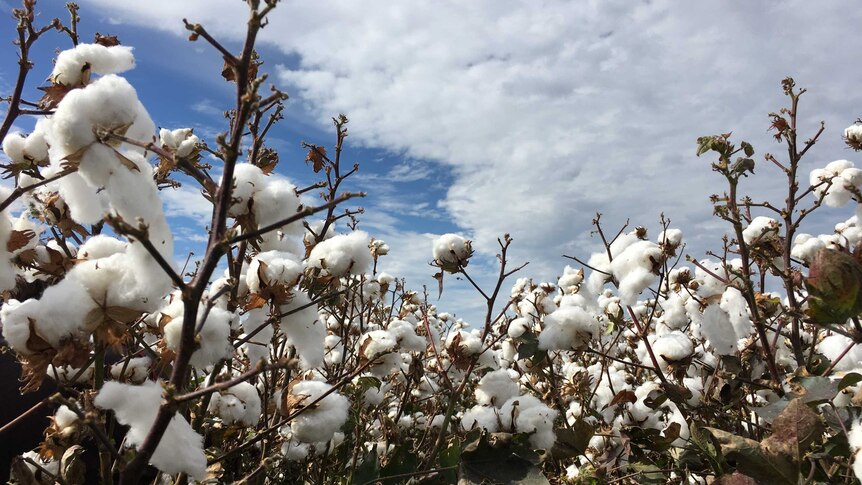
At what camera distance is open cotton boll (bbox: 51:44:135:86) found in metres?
1.14

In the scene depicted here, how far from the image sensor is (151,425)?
833 mm

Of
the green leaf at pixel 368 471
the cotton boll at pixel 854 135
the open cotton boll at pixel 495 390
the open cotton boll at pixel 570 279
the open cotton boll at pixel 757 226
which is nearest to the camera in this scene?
the green leaf at pixel 368 471

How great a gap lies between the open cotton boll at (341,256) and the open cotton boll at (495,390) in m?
0.79

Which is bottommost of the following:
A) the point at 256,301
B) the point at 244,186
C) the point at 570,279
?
the point at 256,301

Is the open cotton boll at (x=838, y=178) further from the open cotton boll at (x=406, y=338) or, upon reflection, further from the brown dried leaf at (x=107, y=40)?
the brown dried leaf at (x=107, y=40)

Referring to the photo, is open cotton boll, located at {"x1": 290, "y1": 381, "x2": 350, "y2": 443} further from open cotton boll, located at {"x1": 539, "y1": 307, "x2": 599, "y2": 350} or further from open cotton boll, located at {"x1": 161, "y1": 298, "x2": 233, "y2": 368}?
open cotton boll, located at {"x1": 539, "y1": 307, "x2": 599, "y2": 350}

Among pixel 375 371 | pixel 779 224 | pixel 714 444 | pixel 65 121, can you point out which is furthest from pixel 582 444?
pixel 65 121

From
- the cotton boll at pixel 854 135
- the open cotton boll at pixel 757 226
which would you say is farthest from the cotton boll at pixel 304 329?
the cotton boll at pixel 854 135

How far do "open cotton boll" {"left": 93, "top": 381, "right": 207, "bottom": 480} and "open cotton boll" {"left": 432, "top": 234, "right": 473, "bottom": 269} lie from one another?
56.2 inches

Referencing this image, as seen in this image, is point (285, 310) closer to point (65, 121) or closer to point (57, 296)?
point (57, 296)

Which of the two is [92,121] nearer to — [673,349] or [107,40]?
[107,40]

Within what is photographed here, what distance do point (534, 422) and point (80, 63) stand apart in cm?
158

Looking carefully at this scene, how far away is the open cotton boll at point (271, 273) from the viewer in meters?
1.25

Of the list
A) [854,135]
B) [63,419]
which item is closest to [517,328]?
[63,419]
